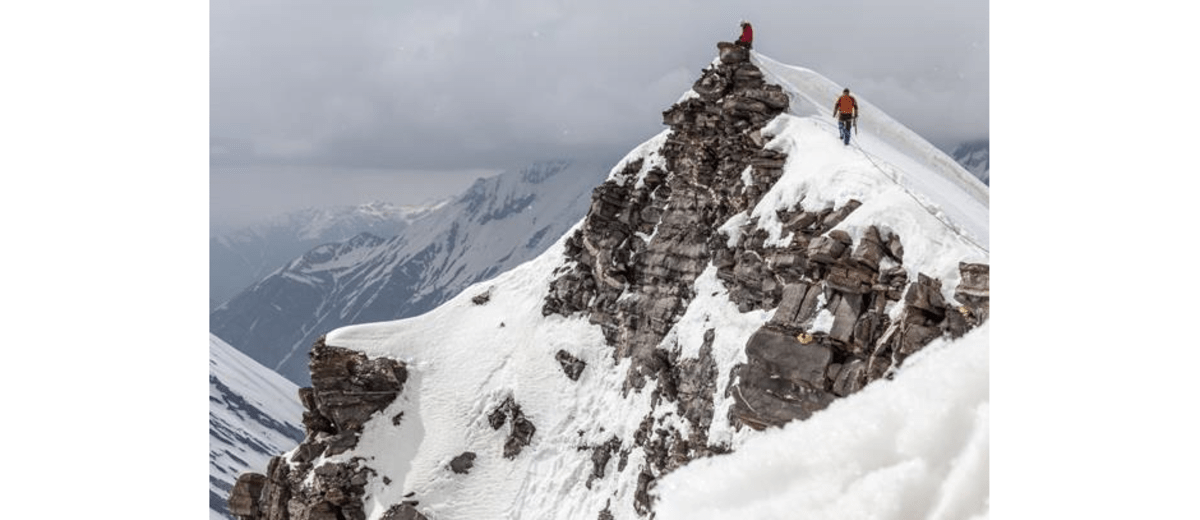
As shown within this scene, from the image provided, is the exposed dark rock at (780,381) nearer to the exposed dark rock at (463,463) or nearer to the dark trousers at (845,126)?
the dark trousers at (845,126)

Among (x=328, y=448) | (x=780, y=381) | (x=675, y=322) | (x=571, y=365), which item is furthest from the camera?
(x=571, y=365)

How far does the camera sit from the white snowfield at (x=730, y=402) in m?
2.86

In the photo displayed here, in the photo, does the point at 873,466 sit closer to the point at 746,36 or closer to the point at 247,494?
the point at 746,36

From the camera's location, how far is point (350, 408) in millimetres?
36656

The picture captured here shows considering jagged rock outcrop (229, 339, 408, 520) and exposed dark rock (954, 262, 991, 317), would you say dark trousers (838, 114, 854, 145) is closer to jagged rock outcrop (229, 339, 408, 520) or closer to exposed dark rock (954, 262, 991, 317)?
exposed dark rock (954, 262, 991, 317)

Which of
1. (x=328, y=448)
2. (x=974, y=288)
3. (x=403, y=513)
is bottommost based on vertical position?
(x=403, y=513)

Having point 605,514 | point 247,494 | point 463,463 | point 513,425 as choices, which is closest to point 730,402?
point 605,514

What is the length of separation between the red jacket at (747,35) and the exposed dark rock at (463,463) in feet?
69.8

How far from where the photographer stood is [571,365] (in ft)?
118

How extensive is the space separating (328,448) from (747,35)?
84.5 ft

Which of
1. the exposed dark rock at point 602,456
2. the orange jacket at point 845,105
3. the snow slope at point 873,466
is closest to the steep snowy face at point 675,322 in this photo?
the exposed dark rock at point 602,456

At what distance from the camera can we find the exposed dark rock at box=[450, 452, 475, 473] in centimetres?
3394
